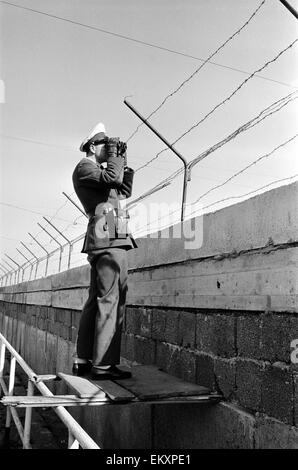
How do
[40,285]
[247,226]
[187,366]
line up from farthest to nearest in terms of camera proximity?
[40,285]
[187,366]
[247,226]

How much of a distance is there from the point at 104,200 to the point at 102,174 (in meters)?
0.26

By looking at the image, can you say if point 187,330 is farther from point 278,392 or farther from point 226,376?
point 278,392

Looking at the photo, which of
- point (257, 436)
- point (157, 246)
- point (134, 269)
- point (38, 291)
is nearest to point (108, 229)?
point (157, 246)

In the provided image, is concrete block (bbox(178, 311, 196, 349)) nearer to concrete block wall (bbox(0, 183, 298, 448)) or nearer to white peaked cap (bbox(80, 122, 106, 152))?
concrete block wall (bbox(0, 183, 298, 448))

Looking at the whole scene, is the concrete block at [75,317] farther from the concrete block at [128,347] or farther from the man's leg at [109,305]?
the man's leg at [109,305]

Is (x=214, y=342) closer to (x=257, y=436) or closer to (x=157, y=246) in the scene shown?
(x=257, y=436)

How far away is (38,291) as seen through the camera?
33.4 ft

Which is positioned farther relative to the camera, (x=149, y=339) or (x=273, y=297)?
(x=149, y=339)

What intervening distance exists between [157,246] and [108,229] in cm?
52

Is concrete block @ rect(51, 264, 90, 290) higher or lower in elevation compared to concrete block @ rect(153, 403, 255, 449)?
higher

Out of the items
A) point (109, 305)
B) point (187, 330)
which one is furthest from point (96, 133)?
point (187, 330)

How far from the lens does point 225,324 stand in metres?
2.70

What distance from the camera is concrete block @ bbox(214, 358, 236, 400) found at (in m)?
2.60

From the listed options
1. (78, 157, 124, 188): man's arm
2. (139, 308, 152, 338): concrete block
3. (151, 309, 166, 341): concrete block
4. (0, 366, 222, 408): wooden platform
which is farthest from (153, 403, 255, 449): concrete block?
(78, 157, 124, 188): man's arm
